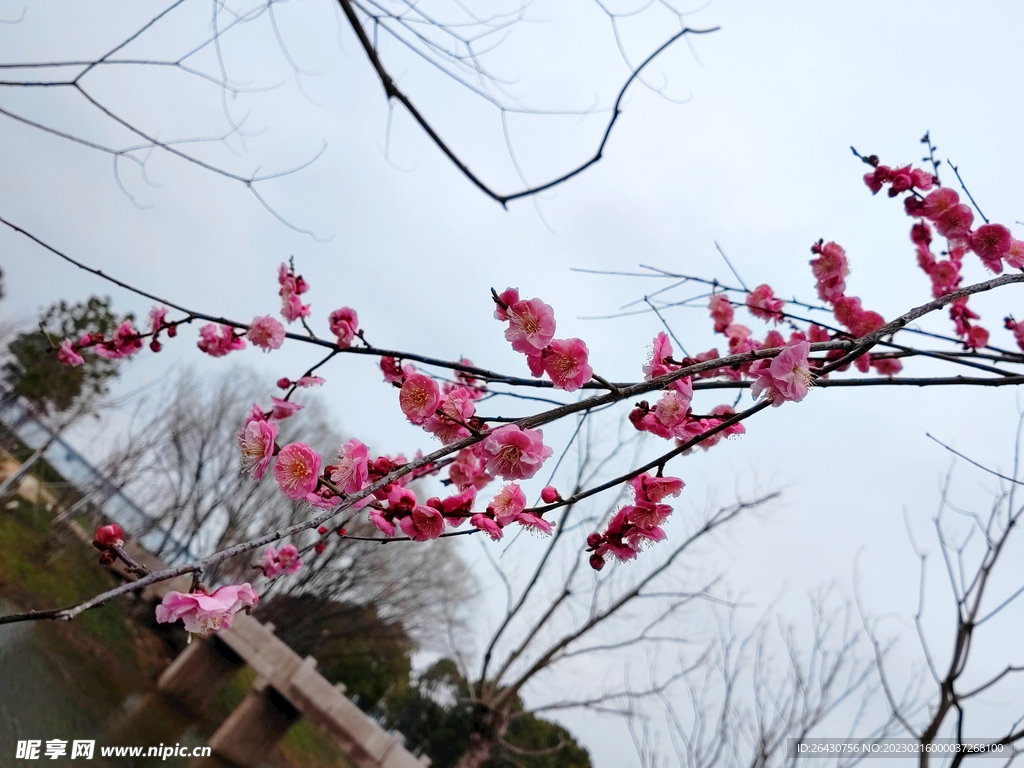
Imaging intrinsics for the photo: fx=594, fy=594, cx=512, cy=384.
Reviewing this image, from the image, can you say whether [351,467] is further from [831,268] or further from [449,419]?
[831,268]

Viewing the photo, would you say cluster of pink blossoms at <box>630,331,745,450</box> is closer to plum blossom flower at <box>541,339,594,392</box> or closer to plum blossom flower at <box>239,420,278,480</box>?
plum blossom flower at <box>541,339,594,392</box>

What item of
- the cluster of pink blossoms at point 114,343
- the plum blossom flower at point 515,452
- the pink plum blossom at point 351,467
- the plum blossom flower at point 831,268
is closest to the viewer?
the plum blossom flower at point 515,452

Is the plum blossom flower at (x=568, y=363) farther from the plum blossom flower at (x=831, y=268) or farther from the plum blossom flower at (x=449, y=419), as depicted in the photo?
the plum blossom flower at (x=831, y=268)

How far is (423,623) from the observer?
15.5m

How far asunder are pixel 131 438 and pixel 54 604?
3776 millimetres

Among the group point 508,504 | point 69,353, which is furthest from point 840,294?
point 69,353

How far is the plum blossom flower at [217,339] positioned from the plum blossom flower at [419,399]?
1.63 meters

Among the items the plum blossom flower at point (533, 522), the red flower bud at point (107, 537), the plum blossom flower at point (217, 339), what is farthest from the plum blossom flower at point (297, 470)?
the plum blossom flower at point (217, 339)

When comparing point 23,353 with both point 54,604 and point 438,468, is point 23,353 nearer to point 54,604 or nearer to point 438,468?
point 54,604

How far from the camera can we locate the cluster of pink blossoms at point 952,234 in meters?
2.04

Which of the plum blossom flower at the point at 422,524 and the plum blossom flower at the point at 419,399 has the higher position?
the plum blossom flower at the point at 419,399

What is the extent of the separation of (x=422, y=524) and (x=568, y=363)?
1.42ft

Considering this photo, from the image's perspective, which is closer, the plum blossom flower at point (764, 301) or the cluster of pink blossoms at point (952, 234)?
the cluster of pink blossoms at point (952, 234)

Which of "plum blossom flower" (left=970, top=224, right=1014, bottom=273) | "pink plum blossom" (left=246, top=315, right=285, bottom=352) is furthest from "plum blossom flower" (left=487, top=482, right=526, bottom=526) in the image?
"plum blossom flower" (left=970, top=224, right=1014, bottom=273)
